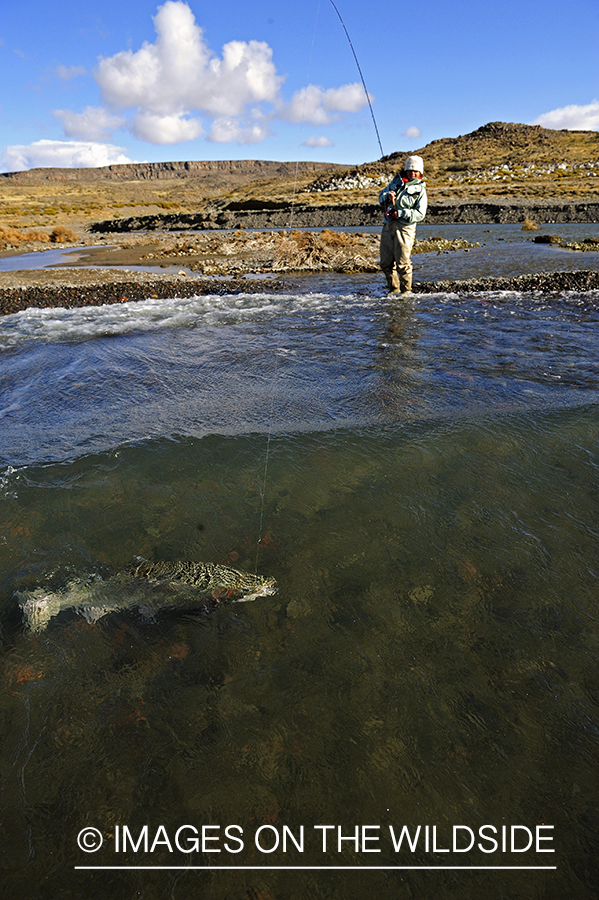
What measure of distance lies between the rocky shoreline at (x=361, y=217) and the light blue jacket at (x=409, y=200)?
116ft

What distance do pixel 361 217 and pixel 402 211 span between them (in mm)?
45129

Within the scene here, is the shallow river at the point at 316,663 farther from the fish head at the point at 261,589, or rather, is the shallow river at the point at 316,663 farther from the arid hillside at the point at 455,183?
the arid hillside at the point at 455,183

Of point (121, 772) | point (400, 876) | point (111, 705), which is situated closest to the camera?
point (400, 876)

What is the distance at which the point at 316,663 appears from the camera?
2648 millimetres

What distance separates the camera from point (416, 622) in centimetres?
287

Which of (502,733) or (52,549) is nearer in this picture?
(502,733)

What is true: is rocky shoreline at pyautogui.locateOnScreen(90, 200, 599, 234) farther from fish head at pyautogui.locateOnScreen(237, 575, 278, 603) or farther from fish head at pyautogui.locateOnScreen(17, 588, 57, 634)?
fish head at pyautogui.locateOnScreen(17, 588, 57, 634)

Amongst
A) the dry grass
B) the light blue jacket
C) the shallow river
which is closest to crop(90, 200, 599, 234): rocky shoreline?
the dry grass

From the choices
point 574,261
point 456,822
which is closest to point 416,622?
point 456,822

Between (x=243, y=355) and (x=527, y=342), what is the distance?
5.69 meters

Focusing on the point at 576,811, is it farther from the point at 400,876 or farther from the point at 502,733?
the point at 400,876

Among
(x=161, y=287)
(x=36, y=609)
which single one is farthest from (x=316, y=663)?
(x=161, y=287)

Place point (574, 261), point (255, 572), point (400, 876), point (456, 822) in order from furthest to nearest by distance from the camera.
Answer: point (574, 261), point (255, 572), point (456, 822), point (400, 876)

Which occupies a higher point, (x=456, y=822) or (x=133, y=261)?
(x=133, y=261)
